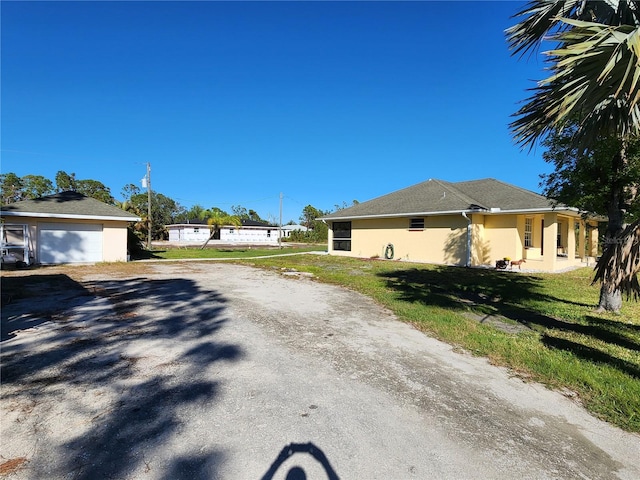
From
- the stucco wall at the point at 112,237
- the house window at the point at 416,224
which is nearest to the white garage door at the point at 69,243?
the stucco wall at the point at 112,237

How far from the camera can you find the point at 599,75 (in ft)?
10.1

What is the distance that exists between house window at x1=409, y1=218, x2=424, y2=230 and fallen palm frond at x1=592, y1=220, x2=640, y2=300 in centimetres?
1488

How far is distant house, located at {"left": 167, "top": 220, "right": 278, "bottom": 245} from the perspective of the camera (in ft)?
158

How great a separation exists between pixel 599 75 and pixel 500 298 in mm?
6877

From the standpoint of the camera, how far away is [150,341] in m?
4.88

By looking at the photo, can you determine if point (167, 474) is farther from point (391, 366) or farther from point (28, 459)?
point (391, 366)

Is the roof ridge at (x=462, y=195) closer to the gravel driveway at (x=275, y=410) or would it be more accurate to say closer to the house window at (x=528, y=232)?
the house window at (x=528, y=232)

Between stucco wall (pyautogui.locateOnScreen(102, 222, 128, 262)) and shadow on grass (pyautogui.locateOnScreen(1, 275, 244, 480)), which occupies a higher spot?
stucco wall (pyautogui.locateOnScreen(102, 222, 128, 262))

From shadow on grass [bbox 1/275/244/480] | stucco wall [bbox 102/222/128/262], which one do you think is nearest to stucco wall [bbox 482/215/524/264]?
shadow on grass [bbox 1/275/244/480]

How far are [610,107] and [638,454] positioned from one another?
380 centimetres

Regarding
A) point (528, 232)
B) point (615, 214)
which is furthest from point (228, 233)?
point (615, 214)

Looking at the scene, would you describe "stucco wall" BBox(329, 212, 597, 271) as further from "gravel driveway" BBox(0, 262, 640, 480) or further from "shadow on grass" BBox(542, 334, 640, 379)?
"gravel driveway" BBox(0, 262, 640, 480)

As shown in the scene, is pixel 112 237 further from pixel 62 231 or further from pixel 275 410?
→ pixel 275 410

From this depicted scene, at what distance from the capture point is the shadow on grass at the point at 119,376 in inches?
93.3
